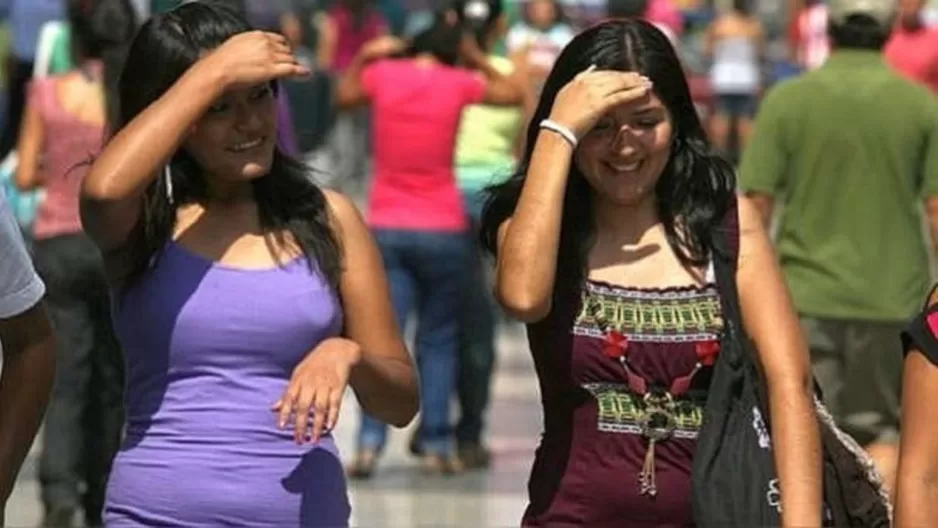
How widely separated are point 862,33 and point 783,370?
4.55 meters

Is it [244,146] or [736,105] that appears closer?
[244,146]

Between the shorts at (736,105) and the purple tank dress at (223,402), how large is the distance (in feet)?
66.1

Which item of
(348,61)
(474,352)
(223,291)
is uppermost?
(223,291)

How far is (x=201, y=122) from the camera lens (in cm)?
514

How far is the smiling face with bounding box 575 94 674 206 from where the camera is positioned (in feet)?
17.0

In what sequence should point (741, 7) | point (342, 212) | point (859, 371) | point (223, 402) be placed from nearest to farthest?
point (223, 402) < point (342, 212) < point (859, 371) < point (741, 7)

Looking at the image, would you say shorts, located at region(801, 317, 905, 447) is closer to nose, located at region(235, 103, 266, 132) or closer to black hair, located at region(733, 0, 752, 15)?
nose, located at region(235, 103, 266, 132)

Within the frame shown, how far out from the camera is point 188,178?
5.28m

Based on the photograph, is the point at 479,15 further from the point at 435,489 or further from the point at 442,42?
the point at 435,489

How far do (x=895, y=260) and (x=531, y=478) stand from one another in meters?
4.13

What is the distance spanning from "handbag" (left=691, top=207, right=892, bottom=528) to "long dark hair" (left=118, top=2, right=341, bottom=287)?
691mm

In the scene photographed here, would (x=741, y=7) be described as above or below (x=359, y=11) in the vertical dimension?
below

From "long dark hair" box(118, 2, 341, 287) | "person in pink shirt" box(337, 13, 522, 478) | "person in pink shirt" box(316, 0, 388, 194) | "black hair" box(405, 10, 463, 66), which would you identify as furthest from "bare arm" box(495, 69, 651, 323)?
"person in pink shirt" box(316, 0, 388, 194)

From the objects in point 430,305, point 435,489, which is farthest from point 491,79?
point 435,489
